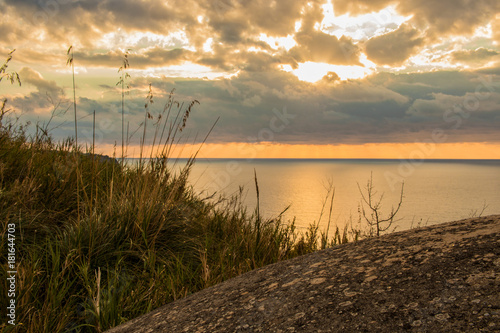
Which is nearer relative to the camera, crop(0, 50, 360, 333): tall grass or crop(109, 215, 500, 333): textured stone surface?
crop(109, 215, 500, 333): textured stone surface

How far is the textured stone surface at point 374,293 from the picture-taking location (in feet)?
4.13

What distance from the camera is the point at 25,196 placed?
14.4 ft

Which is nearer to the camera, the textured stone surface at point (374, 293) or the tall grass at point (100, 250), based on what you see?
the textured stone surface at point (374, 293)

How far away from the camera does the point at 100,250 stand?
11.9 ft

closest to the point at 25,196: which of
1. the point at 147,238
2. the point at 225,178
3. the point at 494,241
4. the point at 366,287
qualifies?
the point at 147,238

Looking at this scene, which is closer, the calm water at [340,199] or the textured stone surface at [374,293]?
the textured stone surface at [374,293]

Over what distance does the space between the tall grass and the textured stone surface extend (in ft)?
3.80

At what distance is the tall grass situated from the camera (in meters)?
2.91

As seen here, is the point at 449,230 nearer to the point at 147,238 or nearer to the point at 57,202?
the point at 147,238

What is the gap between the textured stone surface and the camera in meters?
1.26

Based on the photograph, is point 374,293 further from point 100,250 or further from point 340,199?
point 340,199

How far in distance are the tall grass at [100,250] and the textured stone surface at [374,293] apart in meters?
1.16

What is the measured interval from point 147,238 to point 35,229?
1.31 m

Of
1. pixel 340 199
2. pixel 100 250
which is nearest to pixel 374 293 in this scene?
pixel 100 250
